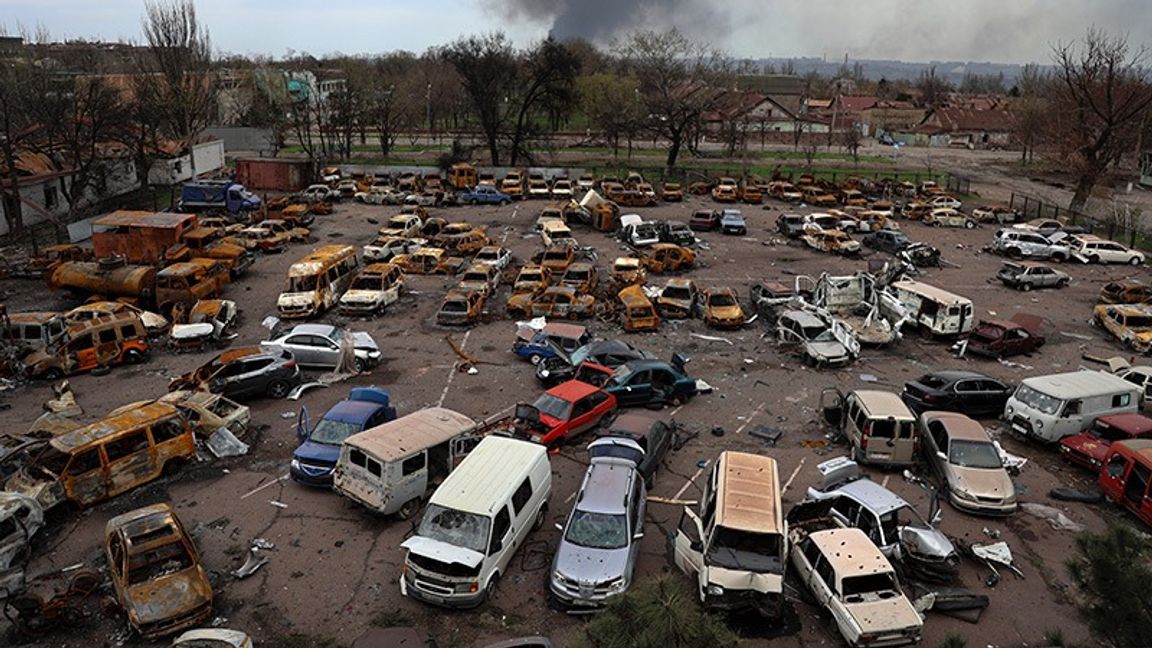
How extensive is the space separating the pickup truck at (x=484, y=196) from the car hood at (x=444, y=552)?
112ft

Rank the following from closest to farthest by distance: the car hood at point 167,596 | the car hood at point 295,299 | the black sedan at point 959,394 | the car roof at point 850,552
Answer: the car hood at point 167,596 < the car roof at point 850,552 < the black sedan at point 959,394 < the car hood at point 295,299

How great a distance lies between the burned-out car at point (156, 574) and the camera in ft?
32.9

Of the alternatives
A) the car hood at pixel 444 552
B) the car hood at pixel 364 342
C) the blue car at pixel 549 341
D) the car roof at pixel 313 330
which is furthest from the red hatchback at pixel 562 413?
the car roof at pixel 313 330

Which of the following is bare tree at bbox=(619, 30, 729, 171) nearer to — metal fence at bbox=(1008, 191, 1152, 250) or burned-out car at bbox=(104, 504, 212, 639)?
metal fence at bbox=(1008, 191, 1152, 250)

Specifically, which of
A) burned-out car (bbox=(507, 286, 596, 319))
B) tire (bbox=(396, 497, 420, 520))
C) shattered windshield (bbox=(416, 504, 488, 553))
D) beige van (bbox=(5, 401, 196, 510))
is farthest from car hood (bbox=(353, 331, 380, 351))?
shattered windshield (bbox=(416, 504, 488, 553))

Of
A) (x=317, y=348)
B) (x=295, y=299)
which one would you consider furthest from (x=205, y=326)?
(x=317, y=348)

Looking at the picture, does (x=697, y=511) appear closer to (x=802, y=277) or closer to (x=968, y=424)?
(x=968, y=424)

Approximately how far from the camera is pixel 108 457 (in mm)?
13312

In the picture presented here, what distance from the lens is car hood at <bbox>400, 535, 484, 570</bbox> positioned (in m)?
10.5

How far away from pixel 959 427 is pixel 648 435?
601cm

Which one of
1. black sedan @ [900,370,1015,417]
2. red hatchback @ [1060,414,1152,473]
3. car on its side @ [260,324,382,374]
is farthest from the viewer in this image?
car on its side @ [260,324,382,374]

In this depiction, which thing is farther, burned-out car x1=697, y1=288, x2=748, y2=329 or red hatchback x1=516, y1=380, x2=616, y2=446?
burned-out car x1=697, y1=288, x2=748, y2=329

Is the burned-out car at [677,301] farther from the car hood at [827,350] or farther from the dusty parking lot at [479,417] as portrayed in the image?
the car hood at [827,350]

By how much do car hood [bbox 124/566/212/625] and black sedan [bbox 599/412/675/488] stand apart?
729cm
